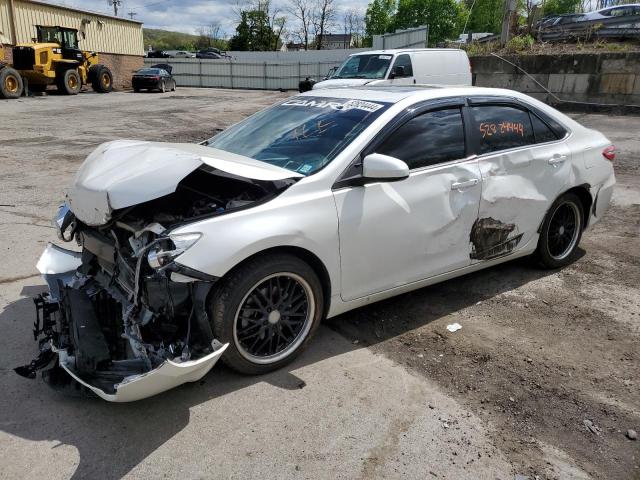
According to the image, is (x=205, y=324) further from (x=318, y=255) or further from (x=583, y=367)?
(x=583, y=367)

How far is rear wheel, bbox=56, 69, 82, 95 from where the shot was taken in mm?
24469

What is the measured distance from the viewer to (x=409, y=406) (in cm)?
301

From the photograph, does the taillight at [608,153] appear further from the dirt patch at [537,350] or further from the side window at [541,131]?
the dirt patch at [537,350]

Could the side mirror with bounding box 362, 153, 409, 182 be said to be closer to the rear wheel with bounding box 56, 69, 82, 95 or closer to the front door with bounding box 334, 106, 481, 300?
the front door with bounding box 334, 106, 481, 300

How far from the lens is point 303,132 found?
12.5 ft

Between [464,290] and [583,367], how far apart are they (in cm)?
130

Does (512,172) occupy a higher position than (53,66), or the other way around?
(53,66)

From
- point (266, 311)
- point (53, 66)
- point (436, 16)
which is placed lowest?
point (266, 311)

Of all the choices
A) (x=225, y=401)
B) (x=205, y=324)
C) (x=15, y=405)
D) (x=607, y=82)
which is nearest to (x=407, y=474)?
(x=225, y=401)

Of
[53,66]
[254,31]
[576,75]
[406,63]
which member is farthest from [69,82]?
[254,31]

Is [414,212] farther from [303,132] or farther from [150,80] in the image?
[150,80]

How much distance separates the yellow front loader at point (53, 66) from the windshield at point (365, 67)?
15.1m

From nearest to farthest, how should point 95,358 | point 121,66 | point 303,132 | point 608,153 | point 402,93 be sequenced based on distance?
point 95,358 < point 303,132 < point 402,93 < point 608,153 < point 121,66

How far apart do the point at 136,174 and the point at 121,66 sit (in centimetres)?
Result: 3626
